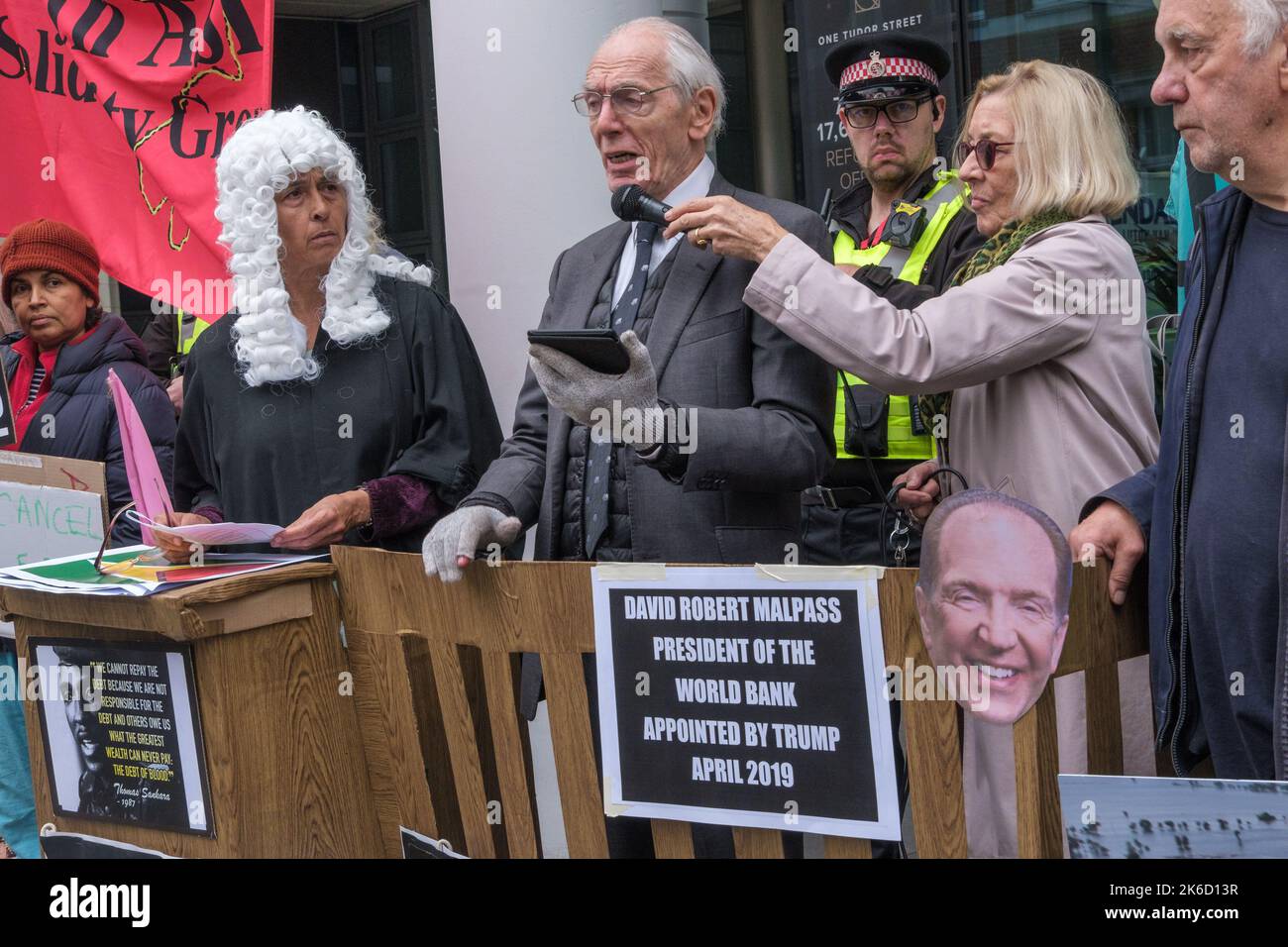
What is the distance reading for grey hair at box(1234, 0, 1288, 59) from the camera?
7.11ft

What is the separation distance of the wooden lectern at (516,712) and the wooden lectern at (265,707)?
0.05 meters

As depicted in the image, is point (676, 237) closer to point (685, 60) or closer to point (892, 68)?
point (685, 60)

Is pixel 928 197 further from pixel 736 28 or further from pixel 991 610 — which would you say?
pixel 736 28

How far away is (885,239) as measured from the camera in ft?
12.8

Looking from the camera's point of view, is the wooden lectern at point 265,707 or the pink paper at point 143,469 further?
the pink paper at point 143,469

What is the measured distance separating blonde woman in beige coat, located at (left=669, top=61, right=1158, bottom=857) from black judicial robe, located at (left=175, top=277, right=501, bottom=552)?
103 cm

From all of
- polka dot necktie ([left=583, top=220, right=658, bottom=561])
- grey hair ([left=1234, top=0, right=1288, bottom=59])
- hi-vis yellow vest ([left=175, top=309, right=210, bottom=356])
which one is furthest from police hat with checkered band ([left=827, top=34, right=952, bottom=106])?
hi-vis yellow vest ([left=175, top=309, right=210, bottom=356])

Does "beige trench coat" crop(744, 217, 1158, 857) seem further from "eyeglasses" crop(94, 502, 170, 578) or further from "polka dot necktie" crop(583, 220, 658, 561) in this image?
"eyeglasses" crop(94, 502, 170, 578)

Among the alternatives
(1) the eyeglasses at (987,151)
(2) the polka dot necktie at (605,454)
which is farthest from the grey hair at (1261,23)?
(2) the polka dot necktie at (605,454)

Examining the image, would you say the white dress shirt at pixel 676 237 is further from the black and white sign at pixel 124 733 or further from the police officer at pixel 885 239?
the black and white sign at pixel 124 733

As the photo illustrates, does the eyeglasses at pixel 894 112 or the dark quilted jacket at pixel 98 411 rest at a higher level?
the eyeglasses at pixel 894 112

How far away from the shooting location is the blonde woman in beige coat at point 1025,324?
260 centimetres

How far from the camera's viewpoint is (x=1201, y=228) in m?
2.29

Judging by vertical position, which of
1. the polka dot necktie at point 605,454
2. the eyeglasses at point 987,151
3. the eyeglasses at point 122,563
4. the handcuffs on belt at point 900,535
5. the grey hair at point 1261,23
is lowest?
the handcuffs on belt at point 900,535
